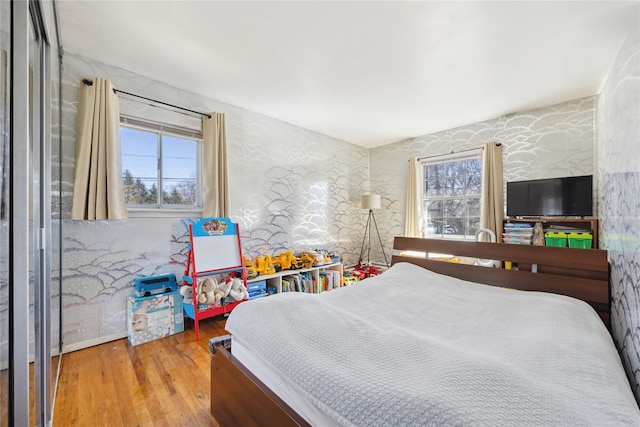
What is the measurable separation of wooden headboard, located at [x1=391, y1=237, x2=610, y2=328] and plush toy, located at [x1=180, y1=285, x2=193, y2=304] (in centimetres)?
217

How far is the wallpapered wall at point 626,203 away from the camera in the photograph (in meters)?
1.20

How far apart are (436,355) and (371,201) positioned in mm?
A: 3502

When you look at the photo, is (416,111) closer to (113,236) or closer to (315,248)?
(315,248)

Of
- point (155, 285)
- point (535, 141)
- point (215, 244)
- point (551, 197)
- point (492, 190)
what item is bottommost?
point (155, 285)

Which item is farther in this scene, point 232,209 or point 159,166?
point 232,209

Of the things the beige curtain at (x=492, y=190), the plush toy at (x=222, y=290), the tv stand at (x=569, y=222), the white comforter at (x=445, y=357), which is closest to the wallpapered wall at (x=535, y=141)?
the beige curtain at (x=492, y=190)

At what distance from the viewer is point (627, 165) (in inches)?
58.2

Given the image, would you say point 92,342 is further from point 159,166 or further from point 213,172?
point 213,172

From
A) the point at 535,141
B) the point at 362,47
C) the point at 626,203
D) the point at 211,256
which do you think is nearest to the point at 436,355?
the point at 626,203

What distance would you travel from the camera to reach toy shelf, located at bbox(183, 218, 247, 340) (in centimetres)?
253

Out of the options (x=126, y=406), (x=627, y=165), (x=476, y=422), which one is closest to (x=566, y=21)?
(x=627, y=165)

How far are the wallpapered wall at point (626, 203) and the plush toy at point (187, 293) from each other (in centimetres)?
290

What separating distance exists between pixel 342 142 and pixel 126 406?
4.06 m

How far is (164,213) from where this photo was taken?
8.65 ft
